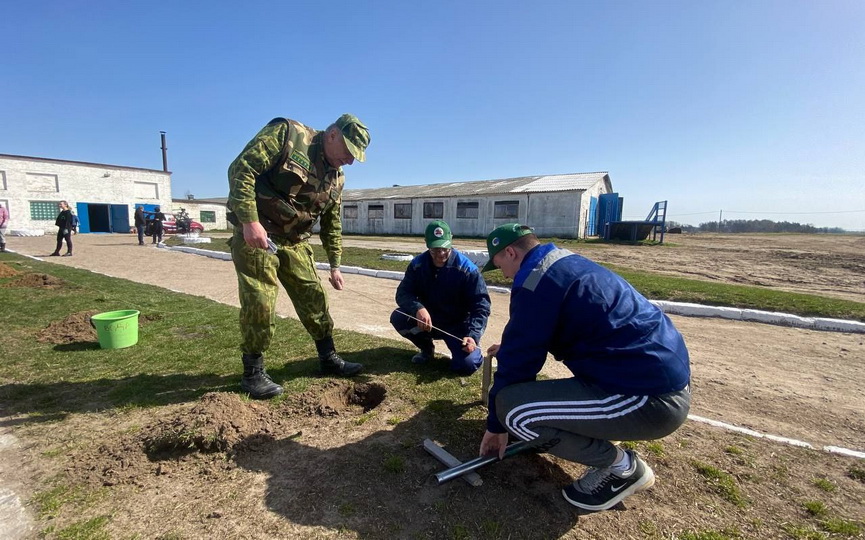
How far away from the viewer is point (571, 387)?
1978mm

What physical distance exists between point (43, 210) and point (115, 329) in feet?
116

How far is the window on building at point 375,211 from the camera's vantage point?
33.8 m

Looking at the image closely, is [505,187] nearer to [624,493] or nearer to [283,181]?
[283,181]

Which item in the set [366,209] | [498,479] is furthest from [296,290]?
[366,209]

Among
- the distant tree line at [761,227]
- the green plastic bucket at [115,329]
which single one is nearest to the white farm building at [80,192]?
the green plastic bucket at [115,329]

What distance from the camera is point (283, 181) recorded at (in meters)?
2.95

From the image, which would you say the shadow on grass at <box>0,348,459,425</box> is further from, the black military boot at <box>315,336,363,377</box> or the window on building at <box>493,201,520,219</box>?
the window on building at <box>493,201,520,219</box>

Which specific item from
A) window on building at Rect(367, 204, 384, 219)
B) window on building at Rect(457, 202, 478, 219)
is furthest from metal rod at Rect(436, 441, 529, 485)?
window on building at Rect(367, 204, 384, 219)

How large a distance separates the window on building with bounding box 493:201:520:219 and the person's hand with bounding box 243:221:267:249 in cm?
2513

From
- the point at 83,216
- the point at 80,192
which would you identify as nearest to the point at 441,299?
the point at 83,216

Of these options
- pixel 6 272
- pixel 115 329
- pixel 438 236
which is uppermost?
pixel 438 236

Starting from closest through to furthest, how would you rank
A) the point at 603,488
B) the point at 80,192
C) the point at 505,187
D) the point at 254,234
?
the point at 603,488
the point at 254,234
the point at 505,187
the point at 80,192

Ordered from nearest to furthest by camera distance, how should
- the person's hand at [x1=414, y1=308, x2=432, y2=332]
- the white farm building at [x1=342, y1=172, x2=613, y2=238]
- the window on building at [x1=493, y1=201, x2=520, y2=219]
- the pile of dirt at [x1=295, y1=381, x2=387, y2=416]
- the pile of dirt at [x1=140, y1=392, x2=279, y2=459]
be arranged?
the pile of dirt at [x1=140, y1=392, x2=279, y2=459] → the pile of dirt at [x1=295, y1=381, x2=387, y2=416] → the person's hand at [x1=414, y1=308, x2=432, y2=332] → the white farm building at [x1=342, y1=172, x2=613, y2=238] → the window on building at [x1=493, y1=201, x2=520, y2=219]

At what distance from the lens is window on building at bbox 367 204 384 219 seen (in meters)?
33.8
